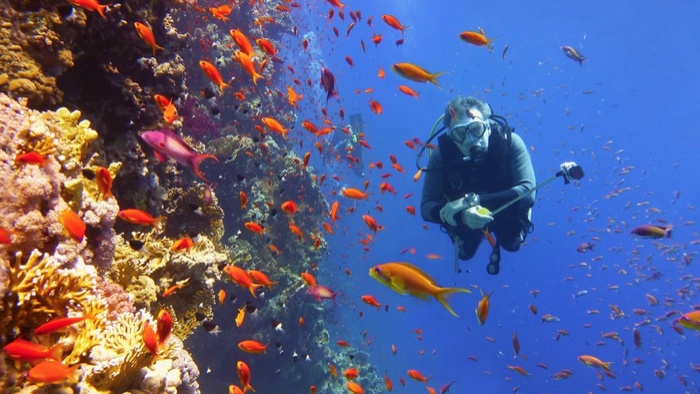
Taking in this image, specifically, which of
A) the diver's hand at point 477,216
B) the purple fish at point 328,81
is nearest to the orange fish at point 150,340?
the diver's hand at point 477,216

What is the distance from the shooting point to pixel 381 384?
1788 cm

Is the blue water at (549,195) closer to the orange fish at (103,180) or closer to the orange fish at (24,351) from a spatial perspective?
the orange fish at (24,351)

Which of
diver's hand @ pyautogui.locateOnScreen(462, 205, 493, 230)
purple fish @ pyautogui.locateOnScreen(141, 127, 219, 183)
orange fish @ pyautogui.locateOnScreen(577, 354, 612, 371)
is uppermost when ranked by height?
purple fish @ pyautogui.locateOnScreen(141, 127, 219, 183)

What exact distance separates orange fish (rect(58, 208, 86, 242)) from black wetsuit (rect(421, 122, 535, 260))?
5.33 metres

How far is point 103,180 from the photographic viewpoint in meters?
3.21

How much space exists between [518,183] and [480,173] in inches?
28.1

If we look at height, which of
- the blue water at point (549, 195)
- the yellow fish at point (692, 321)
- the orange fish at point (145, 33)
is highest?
the orange fish at point (145, 33)

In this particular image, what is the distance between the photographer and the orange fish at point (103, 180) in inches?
125

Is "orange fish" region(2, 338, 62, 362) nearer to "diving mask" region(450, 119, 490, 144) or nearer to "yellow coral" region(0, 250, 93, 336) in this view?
"yellow coral" region(0, 250, 93, 336)

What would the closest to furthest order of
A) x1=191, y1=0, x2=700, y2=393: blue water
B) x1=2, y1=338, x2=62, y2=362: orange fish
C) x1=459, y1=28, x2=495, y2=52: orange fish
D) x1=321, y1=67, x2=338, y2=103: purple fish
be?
x1=2, y1=338, x2=62, y2=362: orange fish
x1=321, y1=67, x2=338, y2=103: purple fish
x1=459, y1=28, x2=495, y2=52: orange fish
x1=191, y1=0, x2=700, y2=393: blue water

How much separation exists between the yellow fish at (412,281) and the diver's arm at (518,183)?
10.1 feet

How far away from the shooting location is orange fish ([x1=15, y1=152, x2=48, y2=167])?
257 centimetres

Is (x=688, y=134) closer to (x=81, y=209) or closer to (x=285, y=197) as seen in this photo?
(x=285, y=197)

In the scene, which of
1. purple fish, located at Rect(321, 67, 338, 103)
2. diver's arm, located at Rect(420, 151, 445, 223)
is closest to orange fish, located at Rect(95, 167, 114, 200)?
purple fish, located at Rect(321, 67, 338, 103)
